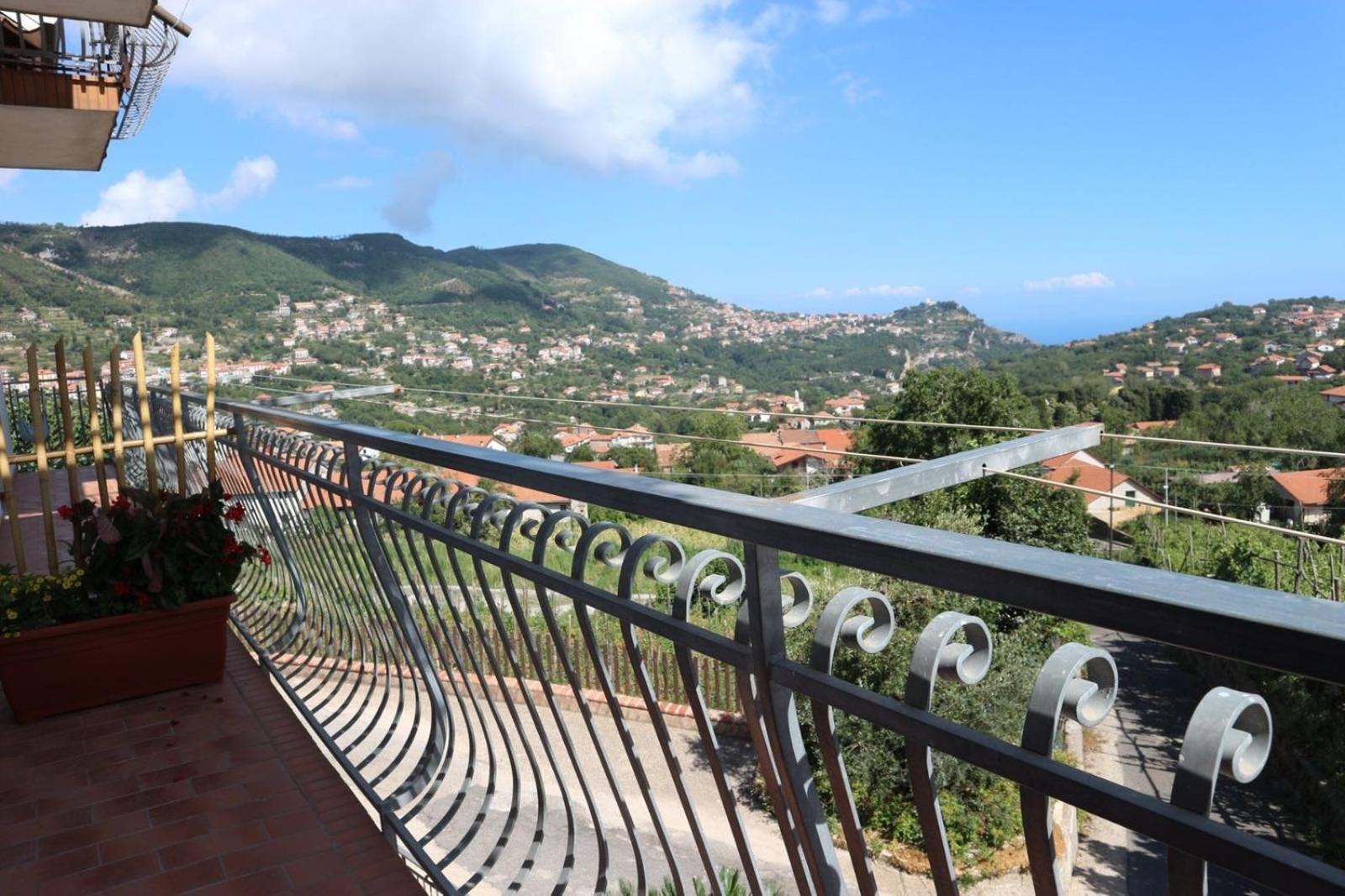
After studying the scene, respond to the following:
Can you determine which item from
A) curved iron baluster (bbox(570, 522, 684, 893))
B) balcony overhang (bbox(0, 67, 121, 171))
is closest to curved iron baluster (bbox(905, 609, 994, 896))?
curved iron baluster (bbox(570, 522, 684, 893))

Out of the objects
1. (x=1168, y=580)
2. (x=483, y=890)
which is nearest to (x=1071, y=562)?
(x=1168, y=580)

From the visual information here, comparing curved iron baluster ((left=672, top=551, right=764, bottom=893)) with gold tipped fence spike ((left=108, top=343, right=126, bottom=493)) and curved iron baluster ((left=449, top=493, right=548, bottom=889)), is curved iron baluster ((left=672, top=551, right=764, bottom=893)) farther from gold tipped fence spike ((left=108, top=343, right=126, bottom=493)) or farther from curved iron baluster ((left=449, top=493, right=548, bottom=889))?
gold tipped fence spike ((left=108, top=343, right=126, bottom=493))

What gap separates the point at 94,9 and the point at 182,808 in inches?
226

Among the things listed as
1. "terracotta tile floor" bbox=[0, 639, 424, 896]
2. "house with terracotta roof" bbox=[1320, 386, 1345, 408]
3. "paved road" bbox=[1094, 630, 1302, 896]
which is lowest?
"paved road" bbox=[1094, 630, 1302, 896]

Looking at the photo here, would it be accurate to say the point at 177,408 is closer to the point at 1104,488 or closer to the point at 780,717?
the point at 780,717

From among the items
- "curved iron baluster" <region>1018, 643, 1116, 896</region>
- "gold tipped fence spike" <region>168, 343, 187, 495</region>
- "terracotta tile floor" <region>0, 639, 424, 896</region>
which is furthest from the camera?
"gold tipped fence spike" <region>168, 343, 187, 495</region>

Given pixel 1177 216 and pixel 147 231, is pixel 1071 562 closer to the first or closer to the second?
pixel 147 231

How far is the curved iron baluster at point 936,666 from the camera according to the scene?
2.26 feet

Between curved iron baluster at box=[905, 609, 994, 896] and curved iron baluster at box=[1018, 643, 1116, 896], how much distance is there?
0.19 feet

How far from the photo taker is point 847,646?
0.80 metres

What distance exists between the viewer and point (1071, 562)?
0.59m

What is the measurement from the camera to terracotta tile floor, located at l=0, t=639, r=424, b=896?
198cm

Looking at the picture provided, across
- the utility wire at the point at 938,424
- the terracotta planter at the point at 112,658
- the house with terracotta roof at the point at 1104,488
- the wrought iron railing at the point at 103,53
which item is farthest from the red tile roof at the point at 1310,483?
the terracotta planter at the point at 112,658

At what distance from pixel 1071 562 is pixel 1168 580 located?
0.20 feet
